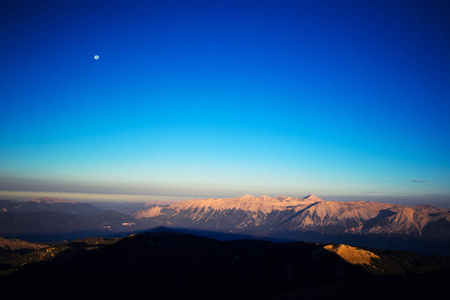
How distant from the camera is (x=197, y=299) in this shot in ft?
654

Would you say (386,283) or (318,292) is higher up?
(386,283)

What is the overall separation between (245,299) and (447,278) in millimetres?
127336

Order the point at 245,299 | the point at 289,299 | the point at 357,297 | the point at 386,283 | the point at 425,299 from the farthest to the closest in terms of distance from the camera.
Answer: the point at 245,299 < the point at 289,299 < the point at 386,283 < the point at 357,297 < the point at 425,299

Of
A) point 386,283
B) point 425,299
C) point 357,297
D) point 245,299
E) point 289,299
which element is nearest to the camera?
point 425,299

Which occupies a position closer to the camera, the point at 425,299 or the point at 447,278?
the point at 425,299

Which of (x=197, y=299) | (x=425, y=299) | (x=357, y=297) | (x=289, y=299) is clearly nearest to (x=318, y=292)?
(x=289, y=299)

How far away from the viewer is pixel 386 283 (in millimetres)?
139875

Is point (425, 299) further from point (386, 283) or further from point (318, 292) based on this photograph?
point (318, 292)

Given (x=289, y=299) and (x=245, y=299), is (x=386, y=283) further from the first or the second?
(x=245, y=299)

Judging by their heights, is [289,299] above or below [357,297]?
below

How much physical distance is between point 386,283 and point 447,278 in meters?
27.9

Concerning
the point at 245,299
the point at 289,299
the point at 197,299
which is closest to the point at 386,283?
the point at 289,299

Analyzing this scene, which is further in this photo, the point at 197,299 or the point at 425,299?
the point at 197,299

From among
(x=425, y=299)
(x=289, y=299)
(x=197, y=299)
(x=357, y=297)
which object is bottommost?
(x=197, y=299)
